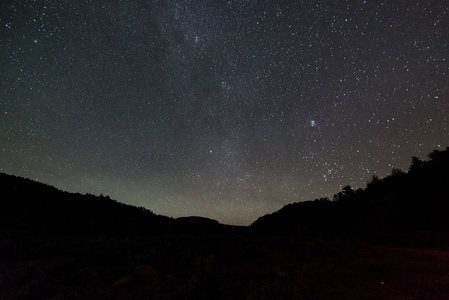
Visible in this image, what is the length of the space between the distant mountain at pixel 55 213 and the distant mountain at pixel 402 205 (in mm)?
22434

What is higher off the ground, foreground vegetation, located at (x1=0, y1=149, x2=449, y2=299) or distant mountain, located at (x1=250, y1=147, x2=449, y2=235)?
distant mountain, located at (x1=250, y1=147, x2=449, y2=235)

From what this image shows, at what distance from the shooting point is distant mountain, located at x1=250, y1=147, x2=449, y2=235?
19688mm

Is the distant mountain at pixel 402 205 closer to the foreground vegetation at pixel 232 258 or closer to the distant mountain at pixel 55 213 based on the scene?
the foreground vegetation at pixel 232 258

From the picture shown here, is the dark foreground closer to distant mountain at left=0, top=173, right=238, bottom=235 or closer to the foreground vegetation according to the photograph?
the foreground vegetation

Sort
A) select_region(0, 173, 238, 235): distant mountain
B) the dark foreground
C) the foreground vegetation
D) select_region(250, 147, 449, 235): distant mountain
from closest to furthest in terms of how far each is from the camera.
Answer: the dark foreground → the foreground vegetation → select_region(250, 147, 449, 235): distant mountain → select_region(0, 173, 238, 235): distant mountain

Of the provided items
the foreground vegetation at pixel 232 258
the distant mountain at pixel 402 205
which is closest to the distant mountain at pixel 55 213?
the foreground vegetation at pixel 232 258

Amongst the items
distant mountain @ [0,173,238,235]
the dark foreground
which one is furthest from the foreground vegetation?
distant mountain @ [0,173,238,235]

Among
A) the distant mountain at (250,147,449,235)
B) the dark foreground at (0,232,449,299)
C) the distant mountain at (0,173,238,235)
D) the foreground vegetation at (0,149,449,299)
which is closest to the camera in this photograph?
the dark foreground at (0,232,449,299)

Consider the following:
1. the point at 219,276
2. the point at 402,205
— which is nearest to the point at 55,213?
the point at 219,276

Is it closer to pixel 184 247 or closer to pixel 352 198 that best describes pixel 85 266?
pixel 184 247

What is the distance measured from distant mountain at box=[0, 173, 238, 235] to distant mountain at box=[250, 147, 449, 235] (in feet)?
73.6

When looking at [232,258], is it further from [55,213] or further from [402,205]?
[55,213]

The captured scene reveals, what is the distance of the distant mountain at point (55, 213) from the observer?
22.8 m

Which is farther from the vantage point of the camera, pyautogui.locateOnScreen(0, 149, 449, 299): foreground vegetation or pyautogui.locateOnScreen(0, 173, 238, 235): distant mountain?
pyautogui.locateOnScreen(0, 173, 238, 235): distant mountain
